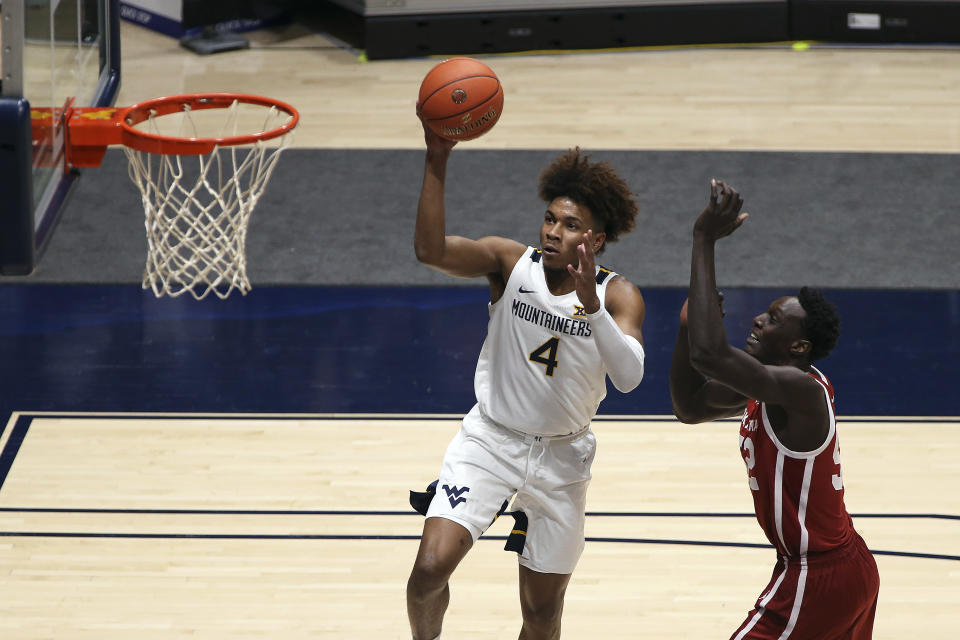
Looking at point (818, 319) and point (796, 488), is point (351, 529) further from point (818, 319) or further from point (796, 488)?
point (818, 319)

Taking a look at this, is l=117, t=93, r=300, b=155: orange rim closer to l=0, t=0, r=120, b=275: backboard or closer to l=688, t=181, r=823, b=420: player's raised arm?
l=0, t=0, r=120, b=275: backboard

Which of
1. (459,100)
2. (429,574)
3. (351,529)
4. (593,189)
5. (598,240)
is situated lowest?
(351,529)

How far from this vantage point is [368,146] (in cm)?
1085

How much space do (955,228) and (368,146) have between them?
15.2 feet

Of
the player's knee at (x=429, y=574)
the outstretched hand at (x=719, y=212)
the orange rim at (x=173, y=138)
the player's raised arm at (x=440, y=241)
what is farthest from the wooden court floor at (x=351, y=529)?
the outstretched hand at (x=719, y=212)

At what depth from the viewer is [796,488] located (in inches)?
153

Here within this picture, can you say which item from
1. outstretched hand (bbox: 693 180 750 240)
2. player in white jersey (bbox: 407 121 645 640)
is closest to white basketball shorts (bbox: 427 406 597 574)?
player in white jersey (bbox: 407 121 645 640)

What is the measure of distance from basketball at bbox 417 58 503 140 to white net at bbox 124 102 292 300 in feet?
8.99

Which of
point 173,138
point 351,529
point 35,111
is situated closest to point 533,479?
point 351,529

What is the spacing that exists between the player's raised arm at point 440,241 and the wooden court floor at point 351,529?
1.62 metres

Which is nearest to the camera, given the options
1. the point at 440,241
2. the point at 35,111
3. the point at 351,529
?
the point at 440,241

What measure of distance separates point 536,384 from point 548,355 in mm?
108

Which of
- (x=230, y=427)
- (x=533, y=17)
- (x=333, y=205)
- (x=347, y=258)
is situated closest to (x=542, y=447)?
(x=230, y=427)

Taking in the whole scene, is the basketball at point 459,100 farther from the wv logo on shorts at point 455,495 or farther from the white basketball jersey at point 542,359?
the wv logo on shorts at point 455,495
